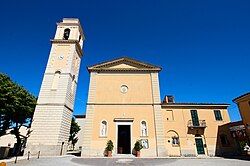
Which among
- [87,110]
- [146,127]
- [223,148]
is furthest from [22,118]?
[223,148]

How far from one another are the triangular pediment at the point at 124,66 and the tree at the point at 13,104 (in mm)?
8261

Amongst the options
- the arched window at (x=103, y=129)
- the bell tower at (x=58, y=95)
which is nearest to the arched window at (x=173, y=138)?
the arched window at (x=103, y=129)

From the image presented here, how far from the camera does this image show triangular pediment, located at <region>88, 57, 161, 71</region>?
23.6 meters

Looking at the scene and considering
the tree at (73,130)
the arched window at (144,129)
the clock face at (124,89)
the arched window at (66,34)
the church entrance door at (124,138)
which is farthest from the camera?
the tree at (73,130)

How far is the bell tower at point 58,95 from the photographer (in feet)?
64.5

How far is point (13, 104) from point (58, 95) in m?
5.03

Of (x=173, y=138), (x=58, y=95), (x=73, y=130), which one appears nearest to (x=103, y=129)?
(x=58, y=95)

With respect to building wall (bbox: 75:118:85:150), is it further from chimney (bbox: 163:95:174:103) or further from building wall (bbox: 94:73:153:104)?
chimney (bbox: 163:95:174:103)

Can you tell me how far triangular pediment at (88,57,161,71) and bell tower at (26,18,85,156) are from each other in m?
3.84

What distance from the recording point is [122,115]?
21.0m

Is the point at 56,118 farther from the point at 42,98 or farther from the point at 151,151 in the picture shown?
the point at 151,151

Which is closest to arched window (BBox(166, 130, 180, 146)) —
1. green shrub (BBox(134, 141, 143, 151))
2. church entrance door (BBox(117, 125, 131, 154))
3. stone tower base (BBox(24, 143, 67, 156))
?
green shrub (BBox(134, 141, 143, 151))

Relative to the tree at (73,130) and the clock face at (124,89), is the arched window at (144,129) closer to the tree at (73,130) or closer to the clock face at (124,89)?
the clock face at (124,89)

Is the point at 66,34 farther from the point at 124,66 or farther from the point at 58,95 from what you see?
the point at 124,66
